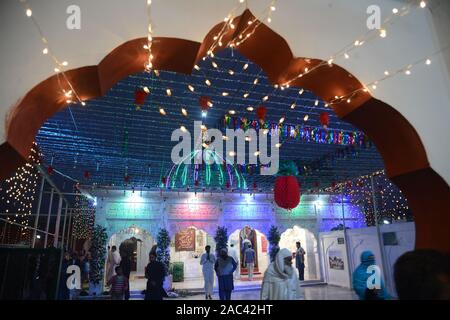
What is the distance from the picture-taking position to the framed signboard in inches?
556

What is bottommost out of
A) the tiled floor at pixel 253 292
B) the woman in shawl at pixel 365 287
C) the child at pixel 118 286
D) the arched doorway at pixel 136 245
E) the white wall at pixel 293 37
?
the tiled floor at pixel 253 292

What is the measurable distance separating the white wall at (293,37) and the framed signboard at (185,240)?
1250 cm

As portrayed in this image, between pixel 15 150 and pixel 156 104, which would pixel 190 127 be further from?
pixel 15 150

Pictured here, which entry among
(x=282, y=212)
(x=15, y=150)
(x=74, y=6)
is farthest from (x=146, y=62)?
(x=282, y=212)

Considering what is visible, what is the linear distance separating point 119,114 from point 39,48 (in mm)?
3851

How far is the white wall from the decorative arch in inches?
2.6

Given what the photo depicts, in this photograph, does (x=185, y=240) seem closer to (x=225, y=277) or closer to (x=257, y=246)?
(x=257, y=246)

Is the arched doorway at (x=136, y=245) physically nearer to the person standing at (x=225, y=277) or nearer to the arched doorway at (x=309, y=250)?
the arched doorway at (x=309, y=250)

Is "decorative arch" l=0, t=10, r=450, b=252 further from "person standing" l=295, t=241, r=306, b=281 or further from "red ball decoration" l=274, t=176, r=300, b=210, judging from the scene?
"person standing" l=295, t=241, r=306, b=281

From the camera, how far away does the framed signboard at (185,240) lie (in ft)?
46.3

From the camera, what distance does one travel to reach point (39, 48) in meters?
2.02

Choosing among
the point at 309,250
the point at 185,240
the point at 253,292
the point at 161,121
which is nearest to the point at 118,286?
the point at 161,121

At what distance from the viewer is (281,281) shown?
3.87 meters

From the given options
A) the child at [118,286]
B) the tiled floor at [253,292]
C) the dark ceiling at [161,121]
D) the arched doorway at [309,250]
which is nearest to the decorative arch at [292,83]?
the dark ceiling at [161,121]
